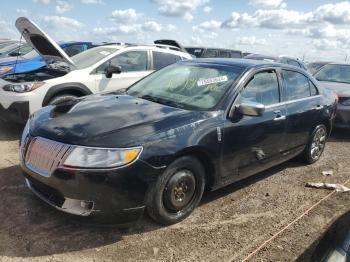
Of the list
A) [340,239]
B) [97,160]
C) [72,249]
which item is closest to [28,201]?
[72,249]

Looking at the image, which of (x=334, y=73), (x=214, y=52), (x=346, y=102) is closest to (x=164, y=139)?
(x=346, y=102)

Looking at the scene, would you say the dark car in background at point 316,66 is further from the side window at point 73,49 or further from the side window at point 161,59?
the side window at point 73,49

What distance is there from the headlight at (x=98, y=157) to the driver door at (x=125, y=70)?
402cm

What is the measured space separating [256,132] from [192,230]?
4.54 ft

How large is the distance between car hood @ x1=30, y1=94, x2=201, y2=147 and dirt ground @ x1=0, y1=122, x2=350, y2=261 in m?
0.82

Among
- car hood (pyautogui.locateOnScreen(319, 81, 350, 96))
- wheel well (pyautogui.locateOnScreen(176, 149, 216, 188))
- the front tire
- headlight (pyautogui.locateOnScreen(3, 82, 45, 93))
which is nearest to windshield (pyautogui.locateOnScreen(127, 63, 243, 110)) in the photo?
wheel well (pyautogui.locateOnScreen(176, 149, 216, 188))

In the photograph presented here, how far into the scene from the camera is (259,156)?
15.4 feet

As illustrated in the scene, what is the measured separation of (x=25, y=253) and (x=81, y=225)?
1.97ft

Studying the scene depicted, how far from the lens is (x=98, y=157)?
327 centimetres

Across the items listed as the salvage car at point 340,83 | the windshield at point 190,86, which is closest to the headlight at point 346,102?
the salvage car at point 340,83

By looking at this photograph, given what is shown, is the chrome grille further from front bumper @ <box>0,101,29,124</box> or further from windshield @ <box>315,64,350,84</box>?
windshield @ <box>315,64,350,84</box>

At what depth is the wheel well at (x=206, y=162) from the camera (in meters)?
3.78

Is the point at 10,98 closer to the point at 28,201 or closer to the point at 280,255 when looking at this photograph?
the point at 28,201

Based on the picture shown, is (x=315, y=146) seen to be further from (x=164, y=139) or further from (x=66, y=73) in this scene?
(x=66, y=73)
